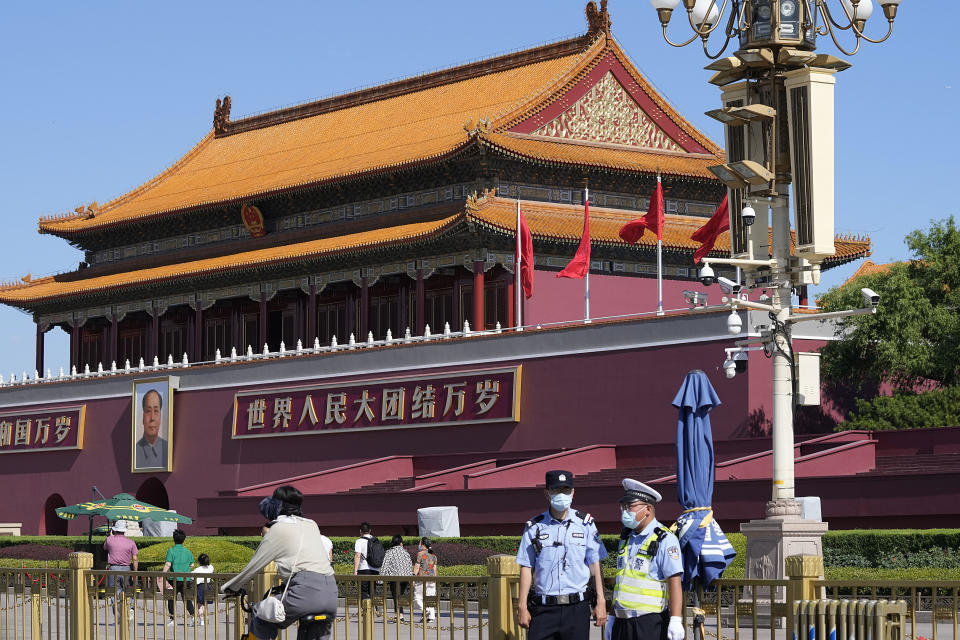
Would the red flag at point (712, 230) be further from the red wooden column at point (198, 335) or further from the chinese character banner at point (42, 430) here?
the chinese character banner at point (42, 430)

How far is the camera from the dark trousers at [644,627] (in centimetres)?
985

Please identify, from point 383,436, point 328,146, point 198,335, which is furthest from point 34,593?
point 328,146

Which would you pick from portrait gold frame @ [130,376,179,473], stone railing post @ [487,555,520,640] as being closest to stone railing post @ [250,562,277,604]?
stone railing post @ [487,555,520,640]

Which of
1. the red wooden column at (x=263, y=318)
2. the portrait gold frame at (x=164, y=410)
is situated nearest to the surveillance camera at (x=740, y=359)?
the red wooden column at (x=263, y=318)

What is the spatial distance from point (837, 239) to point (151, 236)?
1952cm

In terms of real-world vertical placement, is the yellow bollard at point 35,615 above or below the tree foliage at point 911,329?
below

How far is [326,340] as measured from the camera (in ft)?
132

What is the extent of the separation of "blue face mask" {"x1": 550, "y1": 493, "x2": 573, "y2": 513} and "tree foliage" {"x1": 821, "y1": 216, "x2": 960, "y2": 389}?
19.0 m

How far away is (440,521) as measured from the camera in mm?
26969

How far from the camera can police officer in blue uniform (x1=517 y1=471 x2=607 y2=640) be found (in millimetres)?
10078

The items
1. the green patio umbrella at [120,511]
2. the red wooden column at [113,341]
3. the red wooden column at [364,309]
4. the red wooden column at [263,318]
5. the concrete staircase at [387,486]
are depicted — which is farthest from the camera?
the red wooden column at [113,341]

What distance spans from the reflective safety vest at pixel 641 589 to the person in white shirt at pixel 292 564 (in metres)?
1.90

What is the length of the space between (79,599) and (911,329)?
18.3 m

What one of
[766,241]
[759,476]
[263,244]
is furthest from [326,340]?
[766,241]
